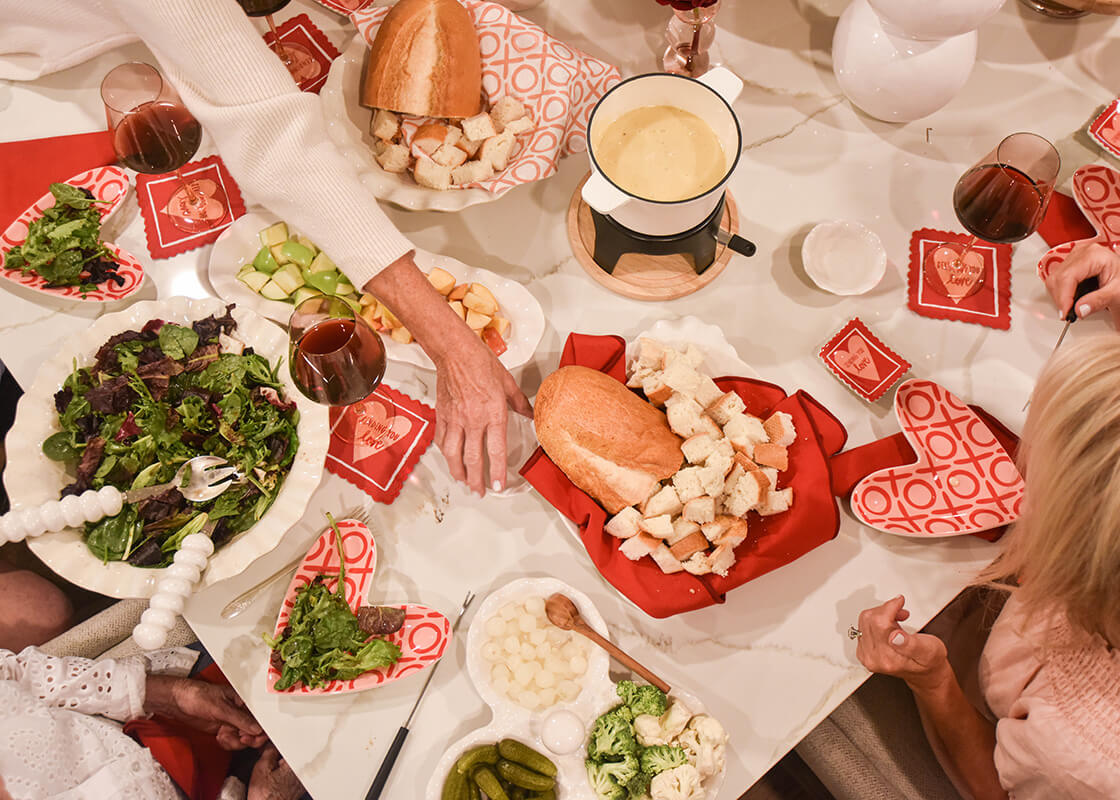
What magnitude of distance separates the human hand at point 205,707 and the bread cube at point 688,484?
1.17 metres

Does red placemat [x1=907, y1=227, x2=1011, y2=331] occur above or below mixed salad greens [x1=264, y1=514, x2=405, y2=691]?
above

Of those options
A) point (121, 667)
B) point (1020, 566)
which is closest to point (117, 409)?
point (121, 667)

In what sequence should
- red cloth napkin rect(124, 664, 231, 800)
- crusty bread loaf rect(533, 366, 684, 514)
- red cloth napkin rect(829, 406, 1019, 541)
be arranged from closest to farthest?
crusty bread loaf rect(533, 366, 684, 514), red cloth napkin rect(829, 406, 1019, 541), red cloth napkin rect(124, 664, 231, 800)

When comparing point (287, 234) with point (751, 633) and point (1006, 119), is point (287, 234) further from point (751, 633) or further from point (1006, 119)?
point (1006, 119)

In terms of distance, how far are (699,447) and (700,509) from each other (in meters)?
0.11

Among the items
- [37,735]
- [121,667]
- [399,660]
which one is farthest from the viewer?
[121,667]

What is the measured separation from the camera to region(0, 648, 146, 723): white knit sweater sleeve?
64.7 inches

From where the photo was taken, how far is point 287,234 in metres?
1.57

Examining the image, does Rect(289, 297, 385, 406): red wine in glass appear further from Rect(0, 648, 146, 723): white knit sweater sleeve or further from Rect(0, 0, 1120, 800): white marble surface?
Rect(0, 648, 146, 723): white knit sweater sleeve

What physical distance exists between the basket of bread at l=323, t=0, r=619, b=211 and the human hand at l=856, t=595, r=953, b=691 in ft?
3.37

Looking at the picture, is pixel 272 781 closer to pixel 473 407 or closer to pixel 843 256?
pixel 473 407

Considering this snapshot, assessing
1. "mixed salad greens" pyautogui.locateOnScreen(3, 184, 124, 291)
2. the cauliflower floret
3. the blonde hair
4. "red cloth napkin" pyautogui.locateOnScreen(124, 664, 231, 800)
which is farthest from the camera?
"red cloth napkin" pyautogui.locateOnScreen(124, 664, 231, 800)

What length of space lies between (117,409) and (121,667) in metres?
0.66

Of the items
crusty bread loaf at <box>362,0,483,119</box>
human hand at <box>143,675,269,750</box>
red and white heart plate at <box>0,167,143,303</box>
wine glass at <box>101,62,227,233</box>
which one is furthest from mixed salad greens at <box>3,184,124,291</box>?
human hand at <box>143,675,269,750</box>
